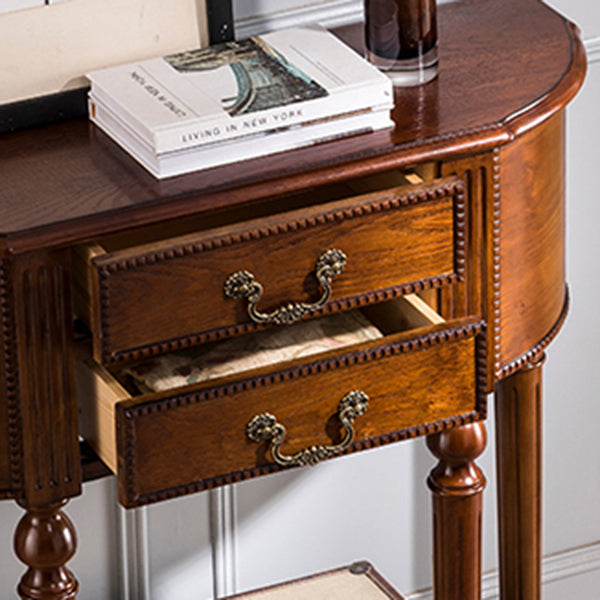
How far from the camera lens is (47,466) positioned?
1.41 metres

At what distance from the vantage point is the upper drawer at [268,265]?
134 cm

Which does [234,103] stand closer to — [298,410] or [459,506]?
[298,410]

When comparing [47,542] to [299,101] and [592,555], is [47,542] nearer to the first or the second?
[299,101]

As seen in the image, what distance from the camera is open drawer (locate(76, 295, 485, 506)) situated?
4.42 ft

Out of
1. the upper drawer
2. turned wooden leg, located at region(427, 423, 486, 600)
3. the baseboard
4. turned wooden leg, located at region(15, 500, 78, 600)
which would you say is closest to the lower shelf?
turned wooden leg, located at region(427, 423, 486, 600)

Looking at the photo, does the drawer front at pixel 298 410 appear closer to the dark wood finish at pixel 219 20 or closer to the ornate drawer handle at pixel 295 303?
the ornate drawer handle at pixel 295 303

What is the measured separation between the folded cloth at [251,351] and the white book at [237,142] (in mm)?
186

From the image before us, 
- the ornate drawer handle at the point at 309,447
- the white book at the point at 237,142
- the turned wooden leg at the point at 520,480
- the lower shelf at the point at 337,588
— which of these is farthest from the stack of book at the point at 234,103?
the lower shelf at the point at 337,588

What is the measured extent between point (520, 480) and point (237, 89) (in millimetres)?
666

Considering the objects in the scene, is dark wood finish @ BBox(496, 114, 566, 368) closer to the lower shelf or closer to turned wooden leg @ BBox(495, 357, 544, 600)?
turned wooden leg @ BBox(495, 357, 544, 600)

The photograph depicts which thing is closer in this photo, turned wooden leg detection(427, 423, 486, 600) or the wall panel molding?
turned wooden leg detection(427, 423, 486, 600)

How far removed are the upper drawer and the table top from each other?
3cm

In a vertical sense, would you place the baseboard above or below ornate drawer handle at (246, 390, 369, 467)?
below

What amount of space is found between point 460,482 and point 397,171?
43 cm
